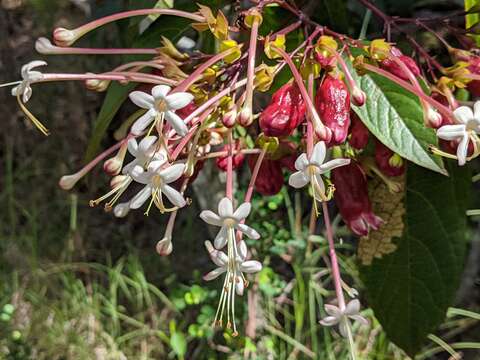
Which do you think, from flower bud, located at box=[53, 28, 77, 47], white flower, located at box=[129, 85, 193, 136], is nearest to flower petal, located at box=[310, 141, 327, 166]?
white flower, located at box=[129, 85, 193, 136]

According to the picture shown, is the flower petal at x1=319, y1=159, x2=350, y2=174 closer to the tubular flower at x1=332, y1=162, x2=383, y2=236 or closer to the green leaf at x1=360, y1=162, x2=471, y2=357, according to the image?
the tubular flower at x1=332, y1=162, x2=383, y2=236

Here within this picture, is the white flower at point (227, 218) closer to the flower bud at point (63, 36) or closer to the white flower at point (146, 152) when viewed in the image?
the white flower at point (146, 152)

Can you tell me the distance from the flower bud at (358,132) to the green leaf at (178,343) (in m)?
0.73

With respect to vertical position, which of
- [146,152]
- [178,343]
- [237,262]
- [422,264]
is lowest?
[178,343]

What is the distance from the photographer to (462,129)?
1.88 ft

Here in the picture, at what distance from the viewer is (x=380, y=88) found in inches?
26.5

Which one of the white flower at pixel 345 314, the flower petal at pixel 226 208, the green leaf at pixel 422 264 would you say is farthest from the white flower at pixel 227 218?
the green leaf at pixel 422 264

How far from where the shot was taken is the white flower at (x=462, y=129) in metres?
0.57

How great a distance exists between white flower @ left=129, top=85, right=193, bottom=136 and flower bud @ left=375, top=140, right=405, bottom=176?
25 cm

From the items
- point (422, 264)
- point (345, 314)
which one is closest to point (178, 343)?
point (422, 264)

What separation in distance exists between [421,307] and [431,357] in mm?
639

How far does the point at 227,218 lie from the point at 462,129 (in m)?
0.20

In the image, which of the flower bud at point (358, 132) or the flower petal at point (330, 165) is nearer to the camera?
the flower petal at point (330, 165)

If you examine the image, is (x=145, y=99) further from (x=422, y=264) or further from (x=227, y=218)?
(x=422, y=264)
